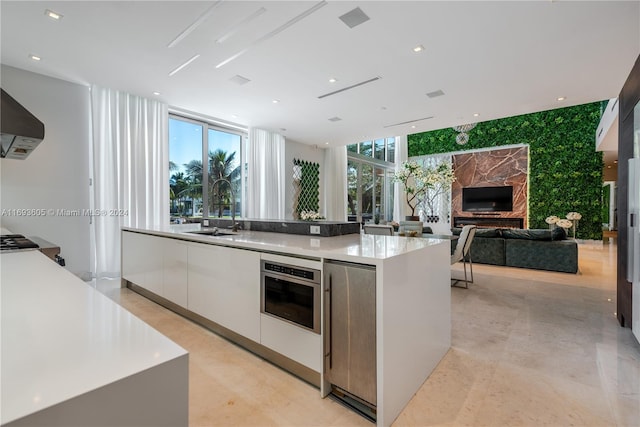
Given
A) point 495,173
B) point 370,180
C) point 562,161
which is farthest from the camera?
point 370,180

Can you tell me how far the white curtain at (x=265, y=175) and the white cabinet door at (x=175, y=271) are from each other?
3.60 metres

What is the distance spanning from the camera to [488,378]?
1.88 meters

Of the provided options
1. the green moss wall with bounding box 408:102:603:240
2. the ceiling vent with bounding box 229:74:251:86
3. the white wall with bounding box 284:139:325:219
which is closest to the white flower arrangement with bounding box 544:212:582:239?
the green moss wall with bounding box 408:102:603:240

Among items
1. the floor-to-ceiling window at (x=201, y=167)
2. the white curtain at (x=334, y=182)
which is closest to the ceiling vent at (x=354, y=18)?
the floor-to-ceiling window at (x=201, y=167)

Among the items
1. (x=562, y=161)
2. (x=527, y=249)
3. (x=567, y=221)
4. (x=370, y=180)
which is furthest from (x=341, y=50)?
(x=562, y=161)

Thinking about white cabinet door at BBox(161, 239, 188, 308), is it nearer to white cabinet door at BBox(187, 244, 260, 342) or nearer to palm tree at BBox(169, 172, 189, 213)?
white cabinet door at BBox(187, 244, 260, 342)

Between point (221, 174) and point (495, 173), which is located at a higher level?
point (495, 173)

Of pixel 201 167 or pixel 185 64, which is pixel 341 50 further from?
pixel 201 167

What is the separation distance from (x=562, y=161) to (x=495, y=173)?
1661mm

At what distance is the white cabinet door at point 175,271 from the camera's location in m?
2.74

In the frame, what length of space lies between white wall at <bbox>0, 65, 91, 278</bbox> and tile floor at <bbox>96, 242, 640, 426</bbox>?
2061 mm

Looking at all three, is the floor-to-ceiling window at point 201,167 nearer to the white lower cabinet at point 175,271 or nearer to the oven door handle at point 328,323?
the white lower cabinet at point 175,271

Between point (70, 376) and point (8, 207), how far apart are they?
4613mm

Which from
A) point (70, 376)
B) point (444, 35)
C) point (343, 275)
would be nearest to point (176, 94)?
point (444, 35)
